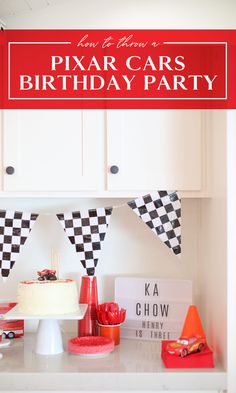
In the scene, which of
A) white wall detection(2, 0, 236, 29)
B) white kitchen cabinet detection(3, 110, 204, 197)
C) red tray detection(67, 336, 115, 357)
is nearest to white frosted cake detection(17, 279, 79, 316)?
red tray detection(67, 336, 115, 357)

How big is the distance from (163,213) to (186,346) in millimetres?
598

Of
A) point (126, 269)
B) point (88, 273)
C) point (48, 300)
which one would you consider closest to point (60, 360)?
point (48, 300)

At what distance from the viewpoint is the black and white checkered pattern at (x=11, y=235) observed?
8.66ft

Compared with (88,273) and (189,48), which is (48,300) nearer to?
(88,273)

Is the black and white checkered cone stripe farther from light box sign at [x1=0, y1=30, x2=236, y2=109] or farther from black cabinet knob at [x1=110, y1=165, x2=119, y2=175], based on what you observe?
light box sign at [x1=0, y1=30, x2=236, y2=109]

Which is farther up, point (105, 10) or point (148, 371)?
point (105, 10)

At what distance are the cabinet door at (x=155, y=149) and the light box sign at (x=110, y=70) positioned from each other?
0.18 feet

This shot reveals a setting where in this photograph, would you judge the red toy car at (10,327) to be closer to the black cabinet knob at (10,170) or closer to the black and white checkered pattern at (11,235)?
the black and white checkered pattern at (11,235)

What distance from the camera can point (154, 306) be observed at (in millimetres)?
2723

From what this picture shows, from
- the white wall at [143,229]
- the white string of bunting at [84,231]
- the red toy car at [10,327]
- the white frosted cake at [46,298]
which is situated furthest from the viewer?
the red toy car at [10,327]

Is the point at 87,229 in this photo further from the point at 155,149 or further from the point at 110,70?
the point at 110,70

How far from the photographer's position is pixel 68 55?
8.50 feet

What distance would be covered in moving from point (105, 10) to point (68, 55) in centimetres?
26
